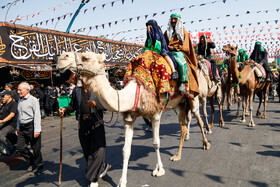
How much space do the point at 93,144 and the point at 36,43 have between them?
12.1 meters

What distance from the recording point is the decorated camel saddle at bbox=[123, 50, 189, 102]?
12.9ft

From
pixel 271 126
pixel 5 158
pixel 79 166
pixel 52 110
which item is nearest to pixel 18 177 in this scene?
pixel 79 166

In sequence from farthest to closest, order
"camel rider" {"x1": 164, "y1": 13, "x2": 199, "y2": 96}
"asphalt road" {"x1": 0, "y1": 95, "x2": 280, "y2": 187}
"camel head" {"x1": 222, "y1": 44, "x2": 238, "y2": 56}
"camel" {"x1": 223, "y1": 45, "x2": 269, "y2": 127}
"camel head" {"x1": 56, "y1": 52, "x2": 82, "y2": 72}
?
"camel" {"x1": 223, "y1": 45, "x2": 269, "y2": 127}, "camel head" {"x1": 222, "y1": 44, "x2": 238, "y2": 56}, "camel rider" {"x1": 164, "y1": 13, "x2": 199, "y2": 96}, "asphalt road" {"x1": 0, "y1": 95, "x2": 280, "y2": 187}, "camel head" {"x1": 56, "y1": 52, "x2": 82, "y2": 72}

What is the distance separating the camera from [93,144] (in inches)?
162

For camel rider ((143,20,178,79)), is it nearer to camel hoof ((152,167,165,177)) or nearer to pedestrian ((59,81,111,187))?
pedestrian ((59,81,111,187))

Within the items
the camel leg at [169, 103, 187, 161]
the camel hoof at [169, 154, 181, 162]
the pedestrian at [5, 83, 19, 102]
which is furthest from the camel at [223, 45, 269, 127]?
the pedestrian at [5, 83, 19, 102]

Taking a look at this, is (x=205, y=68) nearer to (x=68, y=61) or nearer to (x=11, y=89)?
(x=68, y=61)

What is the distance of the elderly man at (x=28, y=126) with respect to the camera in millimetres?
4836

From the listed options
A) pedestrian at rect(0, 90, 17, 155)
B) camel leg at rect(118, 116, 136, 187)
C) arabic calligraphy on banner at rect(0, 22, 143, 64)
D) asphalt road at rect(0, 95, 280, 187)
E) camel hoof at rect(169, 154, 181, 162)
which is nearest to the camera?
camel leg at rect(118, 116, 136, 187)

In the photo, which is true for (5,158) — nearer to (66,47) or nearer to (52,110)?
(52,110)

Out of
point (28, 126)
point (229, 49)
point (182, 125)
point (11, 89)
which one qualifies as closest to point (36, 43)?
point (11, 89)

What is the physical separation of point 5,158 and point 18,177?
6.04ft

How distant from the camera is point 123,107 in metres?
3.53

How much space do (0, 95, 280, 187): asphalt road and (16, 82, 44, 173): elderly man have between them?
412 millimetres
